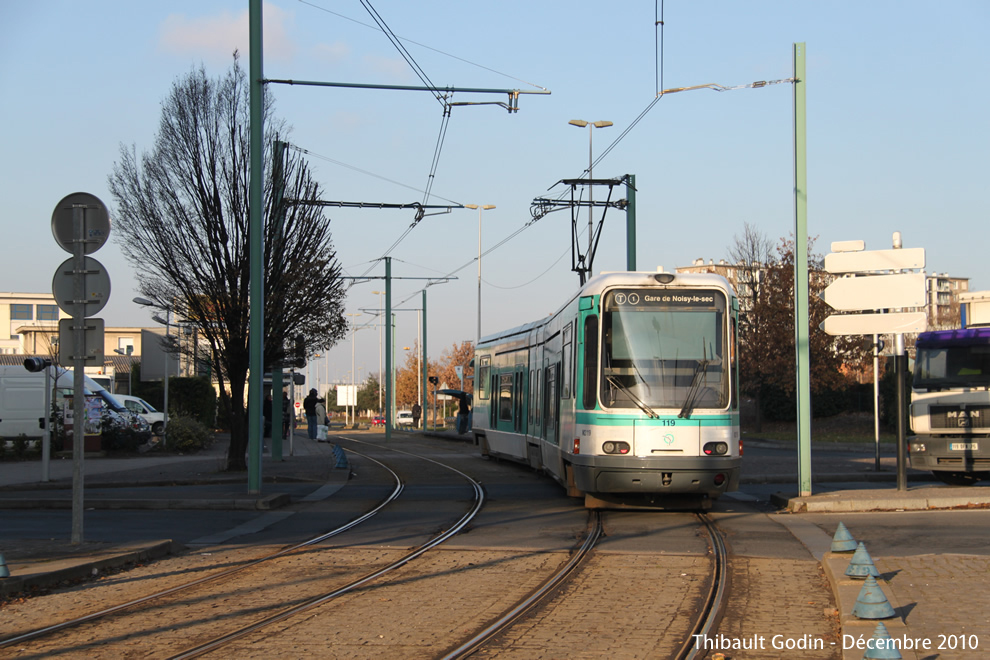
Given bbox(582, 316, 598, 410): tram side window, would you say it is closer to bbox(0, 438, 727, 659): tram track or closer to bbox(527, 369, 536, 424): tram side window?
bbox(0, 438, 727, 659): tram track

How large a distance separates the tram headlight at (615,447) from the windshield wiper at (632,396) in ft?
1.59

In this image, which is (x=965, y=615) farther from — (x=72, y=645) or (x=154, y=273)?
(x=154, y=273)

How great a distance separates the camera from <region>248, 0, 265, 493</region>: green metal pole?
629 inches

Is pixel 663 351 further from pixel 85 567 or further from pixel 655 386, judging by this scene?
pixel 85 567

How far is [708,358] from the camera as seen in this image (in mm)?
13078

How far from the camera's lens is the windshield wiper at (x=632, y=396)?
1281 centimetres

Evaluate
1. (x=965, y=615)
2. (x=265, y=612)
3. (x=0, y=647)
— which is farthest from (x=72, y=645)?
(x=965, y=615)

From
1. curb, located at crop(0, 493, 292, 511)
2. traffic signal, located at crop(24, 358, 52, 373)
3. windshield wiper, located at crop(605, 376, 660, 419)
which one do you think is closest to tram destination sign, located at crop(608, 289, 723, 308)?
windshield wiper, located at crop(605, 376, 660, 419)

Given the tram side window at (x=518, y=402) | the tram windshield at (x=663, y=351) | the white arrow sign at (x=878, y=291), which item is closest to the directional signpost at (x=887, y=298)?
the white arrow sign at (x=878, y=291)

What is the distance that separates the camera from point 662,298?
1323 cm

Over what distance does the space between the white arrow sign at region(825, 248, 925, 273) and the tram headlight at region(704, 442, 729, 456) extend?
13.0 feet

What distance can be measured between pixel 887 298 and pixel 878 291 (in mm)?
163

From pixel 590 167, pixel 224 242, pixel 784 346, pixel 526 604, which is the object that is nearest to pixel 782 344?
pixel 784 346

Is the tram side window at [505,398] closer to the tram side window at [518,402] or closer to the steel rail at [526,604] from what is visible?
the tram side window at [518,402]
